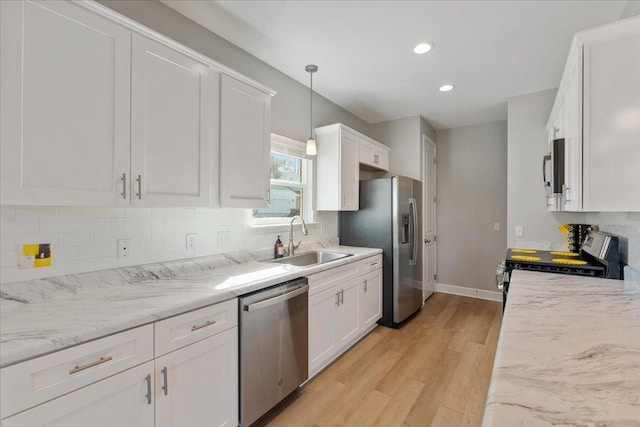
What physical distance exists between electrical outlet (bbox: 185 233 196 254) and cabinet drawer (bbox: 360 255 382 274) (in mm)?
1626

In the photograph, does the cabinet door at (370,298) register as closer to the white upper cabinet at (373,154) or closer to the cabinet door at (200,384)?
the white upper cabinet at (373,154)

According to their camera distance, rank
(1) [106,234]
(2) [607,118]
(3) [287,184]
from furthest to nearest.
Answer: (3) [287,184], (1) [106,234], (2) [607,118]

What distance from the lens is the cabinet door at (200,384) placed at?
4.39 ft

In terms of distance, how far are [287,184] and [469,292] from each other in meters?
3.45

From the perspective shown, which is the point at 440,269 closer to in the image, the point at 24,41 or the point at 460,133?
the point at 460,133

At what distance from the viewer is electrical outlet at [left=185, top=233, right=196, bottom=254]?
2.07m

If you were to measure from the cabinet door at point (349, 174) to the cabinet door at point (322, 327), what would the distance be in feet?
3.64

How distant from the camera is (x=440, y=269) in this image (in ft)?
16.0

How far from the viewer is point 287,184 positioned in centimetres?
305

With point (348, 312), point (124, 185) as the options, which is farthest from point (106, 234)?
point (348, 312)

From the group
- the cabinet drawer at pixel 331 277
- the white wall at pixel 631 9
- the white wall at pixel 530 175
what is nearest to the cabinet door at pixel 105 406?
the cabinet drawer at pixel 331 277

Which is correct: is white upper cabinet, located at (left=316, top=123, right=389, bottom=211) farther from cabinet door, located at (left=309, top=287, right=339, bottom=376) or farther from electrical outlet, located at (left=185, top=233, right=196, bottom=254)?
electrical outlet, located at (left=185, top=233, right=196, bottom=254)

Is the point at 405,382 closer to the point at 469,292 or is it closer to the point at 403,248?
the point at 403,248

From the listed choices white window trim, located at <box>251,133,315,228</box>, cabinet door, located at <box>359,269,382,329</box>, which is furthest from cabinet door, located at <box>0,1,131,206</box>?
cabinet door, located at <box>359,269,382,329</box>
